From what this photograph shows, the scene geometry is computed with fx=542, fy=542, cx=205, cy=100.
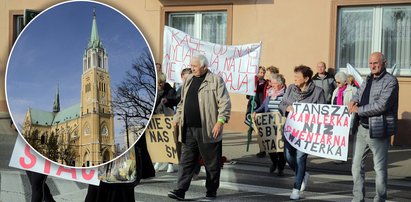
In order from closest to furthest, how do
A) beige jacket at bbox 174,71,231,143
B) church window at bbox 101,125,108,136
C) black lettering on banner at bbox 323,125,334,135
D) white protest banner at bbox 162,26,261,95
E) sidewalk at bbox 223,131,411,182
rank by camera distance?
church window at bbox 101,125,108,136 → beige jacket at bbox 174,71,231,143 → black lettering on banner at bbox 323,125,334,135 → sidewalk at bbox 223,131,411,182 → white protest banner at bbox 162,26,261,95

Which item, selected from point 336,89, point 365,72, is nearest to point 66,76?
point 336,89

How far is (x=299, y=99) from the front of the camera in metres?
6.95

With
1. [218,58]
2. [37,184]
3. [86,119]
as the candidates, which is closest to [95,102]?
[86,119]

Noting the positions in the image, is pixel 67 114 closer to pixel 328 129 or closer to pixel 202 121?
pixel 202 121

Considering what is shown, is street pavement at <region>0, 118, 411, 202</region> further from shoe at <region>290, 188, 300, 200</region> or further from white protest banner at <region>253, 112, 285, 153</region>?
white protest banner at <region>253, 112, 285, 153</region>

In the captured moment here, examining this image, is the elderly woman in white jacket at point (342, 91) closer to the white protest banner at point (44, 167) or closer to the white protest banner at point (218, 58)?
the white protest banner at point (218, 58)

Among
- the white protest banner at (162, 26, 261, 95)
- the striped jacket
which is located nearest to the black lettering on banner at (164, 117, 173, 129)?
the white protest banner at (162, 26, 261, 95)

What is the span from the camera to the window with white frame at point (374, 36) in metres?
Result: 12.9

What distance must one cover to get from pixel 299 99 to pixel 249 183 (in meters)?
1.65

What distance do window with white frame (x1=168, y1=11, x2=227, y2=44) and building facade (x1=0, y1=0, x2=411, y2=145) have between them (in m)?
0.03

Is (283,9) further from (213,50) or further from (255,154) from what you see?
(255,154)

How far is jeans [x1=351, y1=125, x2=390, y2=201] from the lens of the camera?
6000mm

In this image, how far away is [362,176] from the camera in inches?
245

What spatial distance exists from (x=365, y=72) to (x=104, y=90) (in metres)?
11.9
